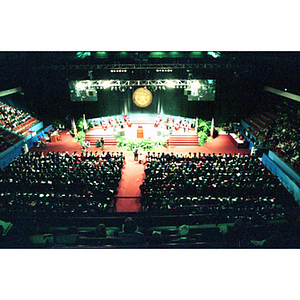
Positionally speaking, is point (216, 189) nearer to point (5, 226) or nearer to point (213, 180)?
point (213, 180)

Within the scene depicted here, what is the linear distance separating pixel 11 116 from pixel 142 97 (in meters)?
12.2

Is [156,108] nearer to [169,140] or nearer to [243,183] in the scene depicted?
[169,140]

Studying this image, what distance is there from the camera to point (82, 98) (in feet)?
63.2

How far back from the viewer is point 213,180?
10.4 meters

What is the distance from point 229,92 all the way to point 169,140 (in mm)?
8002

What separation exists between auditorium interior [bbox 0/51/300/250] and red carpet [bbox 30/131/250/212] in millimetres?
85

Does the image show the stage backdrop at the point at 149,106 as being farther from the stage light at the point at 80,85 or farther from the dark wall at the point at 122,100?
the stage light at the point at 80,85

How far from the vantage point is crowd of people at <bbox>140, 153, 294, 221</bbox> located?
341 inches

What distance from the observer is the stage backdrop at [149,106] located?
21625 millimetres

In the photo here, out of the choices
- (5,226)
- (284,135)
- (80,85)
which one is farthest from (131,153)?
(284,135)

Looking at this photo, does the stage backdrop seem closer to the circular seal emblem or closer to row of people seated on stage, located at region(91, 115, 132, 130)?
the circular seal emblem

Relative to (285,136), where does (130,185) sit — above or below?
below

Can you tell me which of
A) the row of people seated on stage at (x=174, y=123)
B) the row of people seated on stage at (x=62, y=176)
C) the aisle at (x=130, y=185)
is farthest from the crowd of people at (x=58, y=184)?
the row of people seated on stage at (x=174, y=123)

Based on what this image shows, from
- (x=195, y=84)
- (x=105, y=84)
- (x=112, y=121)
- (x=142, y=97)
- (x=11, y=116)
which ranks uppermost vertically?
(x=105, y=84)
